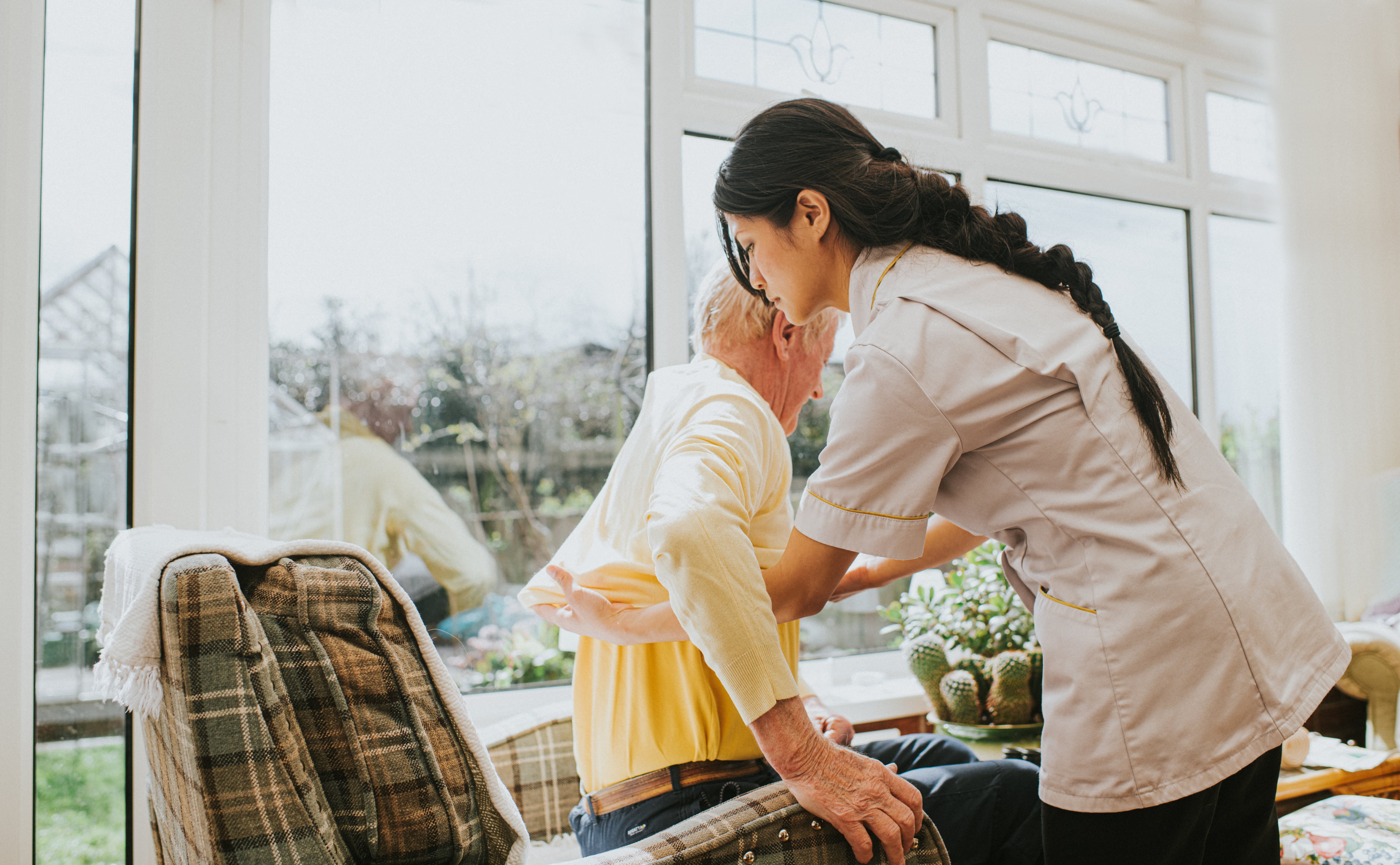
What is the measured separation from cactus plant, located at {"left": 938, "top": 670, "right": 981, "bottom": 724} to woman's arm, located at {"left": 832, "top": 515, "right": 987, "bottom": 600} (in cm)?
66

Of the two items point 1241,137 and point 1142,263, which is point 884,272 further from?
point 1241,137

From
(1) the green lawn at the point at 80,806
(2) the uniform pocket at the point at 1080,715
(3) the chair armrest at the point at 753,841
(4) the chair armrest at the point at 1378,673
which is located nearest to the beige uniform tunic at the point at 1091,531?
(2) the uniform pocket at the point at 1080,715

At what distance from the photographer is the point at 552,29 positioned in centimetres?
221

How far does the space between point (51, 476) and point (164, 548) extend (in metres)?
0.97

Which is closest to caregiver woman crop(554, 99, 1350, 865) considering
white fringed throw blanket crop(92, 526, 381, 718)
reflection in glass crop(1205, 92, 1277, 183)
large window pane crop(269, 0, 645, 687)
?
white fringed throw blanket crop(92, 526, 381, 718)

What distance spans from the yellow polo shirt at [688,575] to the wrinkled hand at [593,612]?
37 millimetres

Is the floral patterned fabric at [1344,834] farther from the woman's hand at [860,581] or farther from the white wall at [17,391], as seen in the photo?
the white wall at [17,391]

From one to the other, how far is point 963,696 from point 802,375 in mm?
977

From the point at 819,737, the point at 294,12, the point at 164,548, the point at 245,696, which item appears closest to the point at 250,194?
the point at 294,12

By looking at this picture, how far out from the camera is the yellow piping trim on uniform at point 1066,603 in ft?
3.01

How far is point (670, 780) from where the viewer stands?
115 centimetres

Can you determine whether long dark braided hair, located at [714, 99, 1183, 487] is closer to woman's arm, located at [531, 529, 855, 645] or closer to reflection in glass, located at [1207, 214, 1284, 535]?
woman's arm, located at [531, 529, 855, 645]

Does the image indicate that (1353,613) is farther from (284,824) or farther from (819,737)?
(284,824)

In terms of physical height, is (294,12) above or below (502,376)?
above
